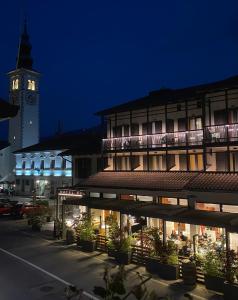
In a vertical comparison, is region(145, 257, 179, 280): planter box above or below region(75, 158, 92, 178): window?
below

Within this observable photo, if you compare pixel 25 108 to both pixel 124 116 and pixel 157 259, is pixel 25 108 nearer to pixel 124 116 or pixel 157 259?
pixel 124 116

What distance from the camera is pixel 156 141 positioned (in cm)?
2419

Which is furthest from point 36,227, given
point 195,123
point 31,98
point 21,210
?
point 31,98

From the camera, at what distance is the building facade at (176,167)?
17812mm

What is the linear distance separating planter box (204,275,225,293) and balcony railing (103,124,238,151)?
8.33 meters

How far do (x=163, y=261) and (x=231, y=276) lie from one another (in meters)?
3.65

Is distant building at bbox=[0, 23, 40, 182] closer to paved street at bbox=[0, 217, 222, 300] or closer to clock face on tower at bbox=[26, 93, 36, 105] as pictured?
clock face on tower at bbox=[26, 93, 36, 105]

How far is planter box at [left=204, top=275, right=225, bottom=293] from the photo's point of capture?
1370cm

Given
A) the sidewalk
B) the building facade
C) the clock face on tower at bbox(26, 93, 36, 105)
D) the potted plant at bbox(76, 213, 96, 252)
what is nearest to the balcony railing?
the building facade

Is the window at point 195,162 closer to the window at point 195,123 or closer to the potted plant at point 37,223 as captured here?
the window at point 195,123

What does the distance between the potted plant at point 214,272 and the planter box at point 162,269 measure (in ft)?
5.09

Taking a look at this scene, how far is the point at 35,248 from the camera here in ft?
71.6

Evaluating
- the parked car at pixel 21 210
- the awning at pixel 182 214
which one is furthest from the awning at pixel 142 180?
the parked car at pixel 21 210

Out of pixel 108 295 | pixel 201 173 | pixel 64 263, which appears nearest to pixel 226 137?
pixel 201 173
